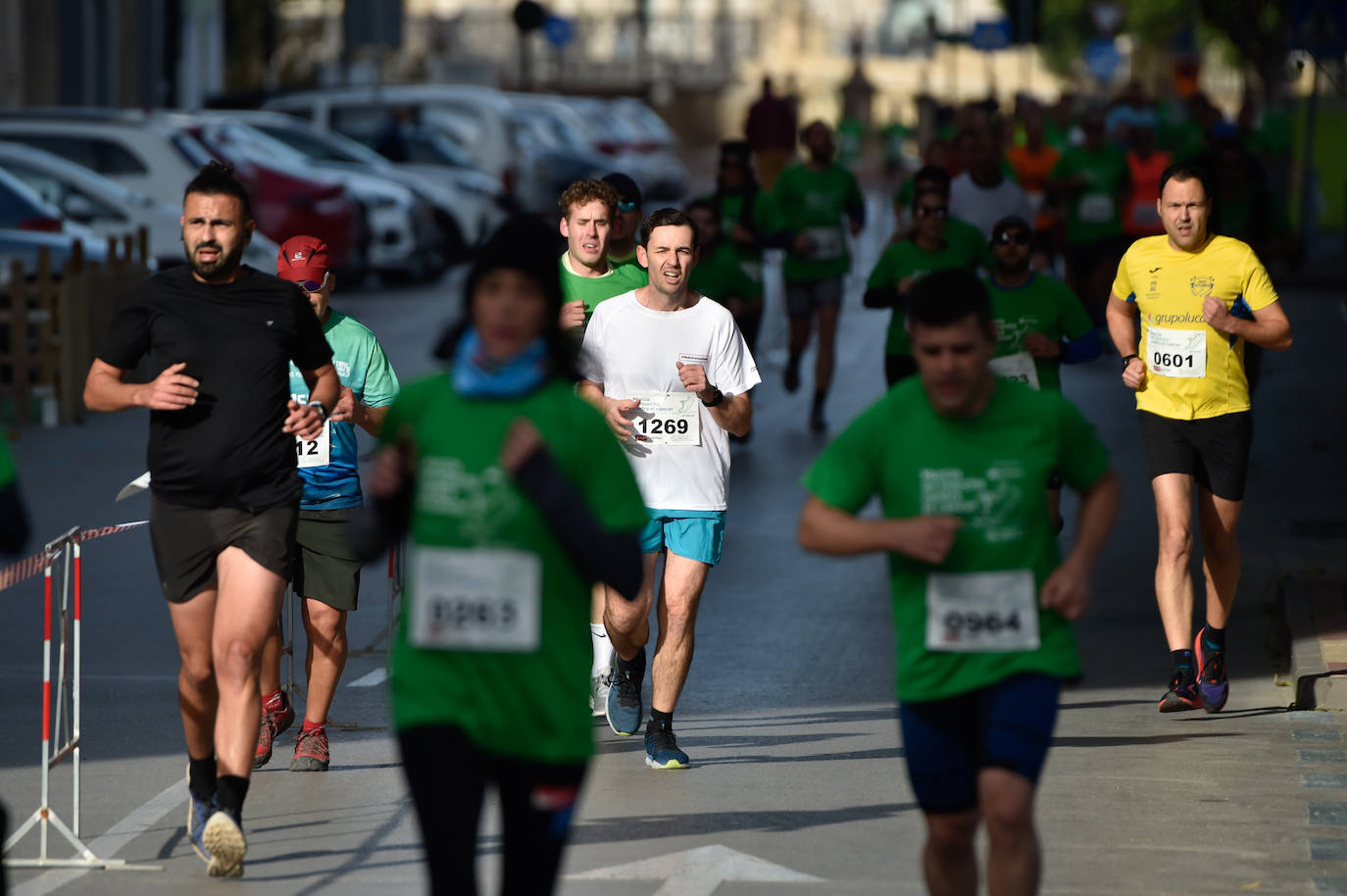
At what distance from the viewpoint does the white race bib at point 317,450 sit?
312 inches

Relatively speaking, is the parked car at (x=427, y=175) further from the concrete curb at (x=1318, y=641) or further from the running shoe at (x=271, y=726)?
the running shoe at (x=271, y=726)

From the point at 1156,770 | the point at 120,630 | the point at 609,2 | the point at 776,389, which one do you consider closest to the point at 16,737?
the point at 120,630

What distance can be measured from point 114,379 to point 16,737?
2218mm

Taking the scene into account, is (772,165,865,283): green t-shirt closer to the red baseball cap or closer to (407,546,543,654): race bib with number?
the red baseball cap

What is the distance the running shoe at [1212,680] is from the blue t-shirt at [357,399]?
3.22 meters

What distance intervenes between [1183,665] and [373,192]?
1847cm

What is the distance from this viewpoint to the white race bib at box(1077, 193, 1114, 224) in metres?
19.7

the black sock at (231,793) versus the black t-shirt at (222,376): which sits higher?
the black t-shirt at (222,376)

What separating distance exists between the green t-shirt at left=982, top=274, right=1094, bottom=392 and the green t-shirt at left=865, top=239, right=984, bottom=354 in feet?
5.63

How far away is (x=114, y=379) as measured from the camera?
267 inches

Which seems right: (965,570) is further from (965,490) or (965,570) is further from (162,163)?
(162,163)

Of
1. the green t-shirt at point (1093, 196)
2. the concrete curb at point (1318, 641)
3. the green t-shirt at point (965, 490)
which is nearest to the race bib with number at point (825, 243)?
the green t-shirt at point (1093, 196)

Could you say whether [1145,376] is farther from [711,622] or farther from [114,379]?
[114,379]

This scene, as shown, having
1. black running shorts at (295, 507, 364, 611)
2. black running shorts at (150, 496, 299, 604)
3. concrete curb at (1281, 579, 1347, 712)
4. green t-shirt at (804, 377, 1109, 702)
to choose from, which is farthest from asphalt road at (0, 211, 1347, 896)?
green t-shirt at (804, 377, 1109, 702)
